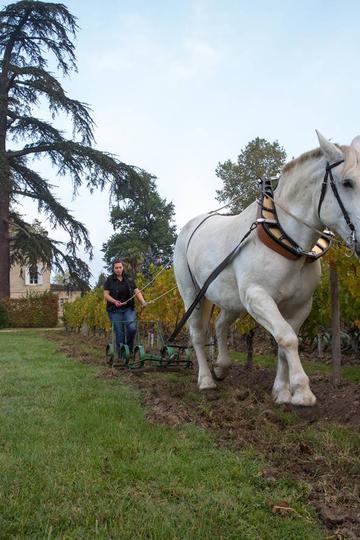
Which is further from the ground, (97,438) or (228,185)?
(228,185)

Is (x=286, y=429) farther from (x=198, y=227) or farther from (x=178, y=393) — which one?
(x=198, y=227)

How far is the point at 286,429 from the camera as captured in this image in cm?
363

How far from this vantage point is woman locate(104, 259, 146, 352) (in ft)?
26.7

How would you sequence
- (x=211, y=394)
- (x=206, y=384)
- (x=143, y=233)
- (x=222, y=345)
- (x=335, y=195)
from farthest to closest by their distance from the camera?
1. (x=143, y=233)
2. (x=222, y=345)
3. (x=206, y=384)
4. (x=211, y=394)
5. (x=335, y=195)

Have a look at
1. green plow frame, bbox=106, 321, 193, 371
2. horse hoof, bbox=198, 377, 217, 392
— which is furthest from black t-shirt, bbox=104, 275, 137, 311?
horse hoof, bbox=198, 377, 217, 392

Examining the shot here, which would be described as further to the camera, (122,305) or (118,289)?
(118,289)

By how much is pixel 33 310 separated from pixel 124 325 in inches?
1045

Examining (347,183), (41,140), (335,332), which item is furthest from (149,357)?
(41,140)

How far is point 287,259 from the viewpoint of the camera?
391 cm

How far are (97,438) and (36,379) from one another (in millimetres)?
3418

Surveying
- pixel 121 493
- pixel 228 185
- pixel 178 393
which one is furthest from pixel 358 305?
pixel 228 185

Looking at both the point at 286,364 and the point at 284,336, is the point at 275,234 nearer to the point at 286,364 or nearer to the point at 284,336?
the point at 284,336

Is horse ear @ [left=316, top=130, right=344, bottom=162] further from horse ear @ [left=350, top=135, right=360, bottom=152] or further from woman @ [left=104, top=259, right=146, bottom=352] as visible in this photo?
woman @ [left=104, top=259, right=146, bottom=352]

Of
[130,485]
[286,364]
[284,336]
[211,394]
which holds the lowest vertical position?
[130,485]
